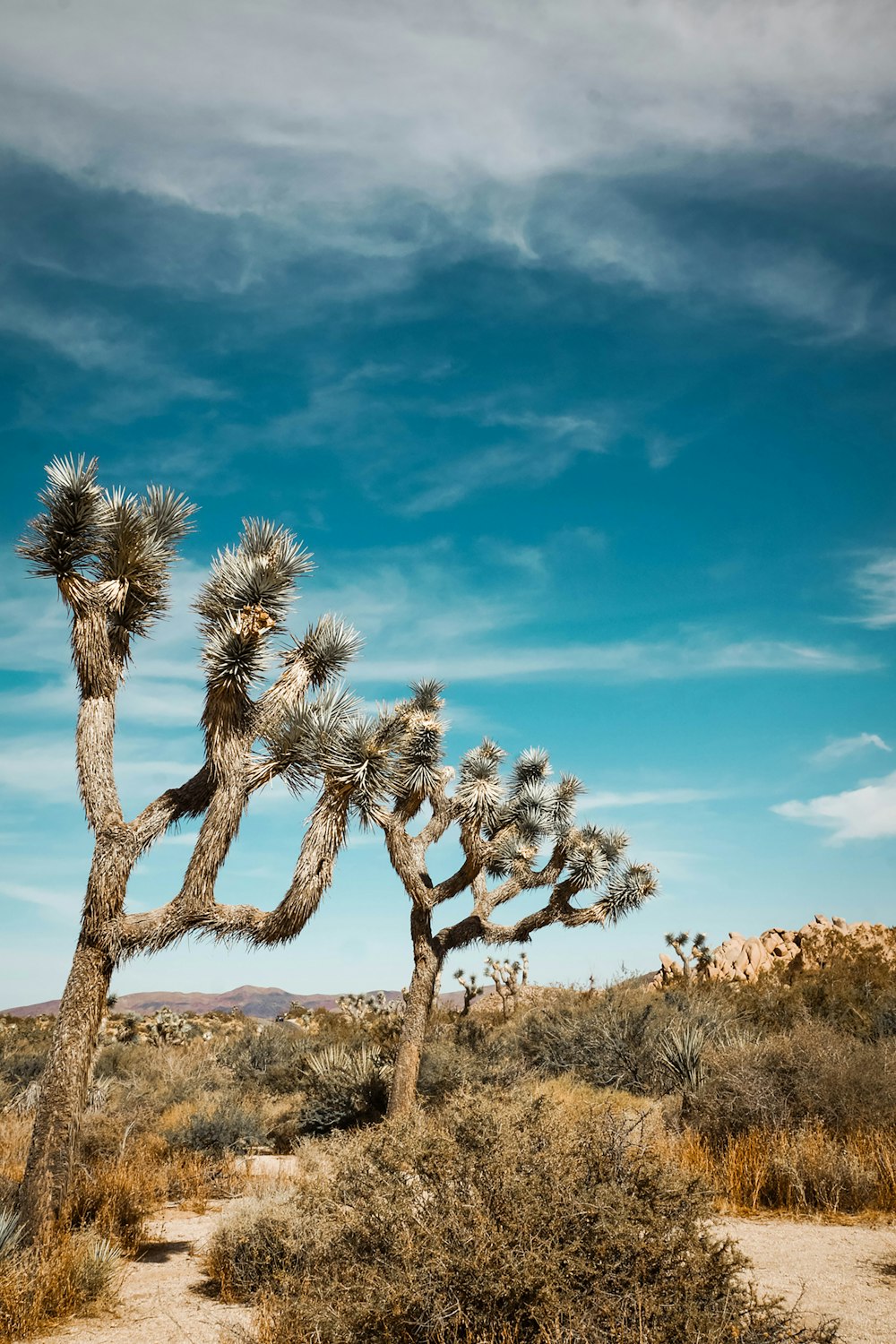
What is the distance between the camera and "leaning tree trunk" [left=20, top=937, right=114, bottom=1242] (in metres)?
7.05

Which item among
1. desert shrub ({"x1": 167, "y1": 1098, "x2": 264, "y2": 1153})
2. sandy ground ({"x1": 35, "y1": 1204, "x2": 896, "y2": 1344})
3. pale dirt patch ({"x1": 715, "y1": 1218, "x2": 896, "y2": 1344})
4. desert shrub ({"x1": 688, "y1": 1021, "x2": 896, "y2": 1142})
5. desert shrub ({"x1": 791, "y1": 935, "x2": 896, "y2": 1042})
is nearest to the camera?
pale dirt patch ({"x1": 715, "y1": 1218, "x2": 896, "y2": 1344})

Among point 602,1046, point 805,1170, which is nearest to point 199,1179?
point 602,1046

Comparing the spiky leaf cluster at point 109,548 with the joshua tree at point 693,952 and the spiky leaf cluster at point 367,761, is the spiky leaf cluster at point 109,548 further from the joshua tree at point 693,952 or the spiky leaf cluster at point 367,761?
the joshua tree at point 693,952

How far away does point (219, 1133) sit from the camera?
36.6 ft

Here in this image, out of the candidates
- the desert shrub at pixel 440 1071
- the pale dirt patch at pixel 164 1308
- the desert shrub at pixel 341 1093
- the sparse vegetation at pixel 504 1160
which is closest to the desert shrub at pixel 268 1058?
the sparse vegetation at pixel 504 1160

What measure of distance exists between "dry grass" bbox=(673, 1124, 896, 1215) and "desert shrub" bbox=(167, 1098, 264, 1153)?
18.8 ft

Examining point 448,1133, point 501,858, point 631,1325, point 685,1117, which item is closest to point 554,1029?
point 501,858

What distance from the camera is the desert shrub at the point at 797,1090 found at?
9.19 metres

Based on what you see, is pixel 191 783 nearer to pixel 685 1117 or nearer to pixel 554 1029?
pixel 685 1117

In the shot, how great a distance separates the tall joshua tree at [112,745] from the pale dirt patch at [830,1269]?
4988 mm

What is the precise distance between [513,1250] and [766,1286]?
10.3 feet

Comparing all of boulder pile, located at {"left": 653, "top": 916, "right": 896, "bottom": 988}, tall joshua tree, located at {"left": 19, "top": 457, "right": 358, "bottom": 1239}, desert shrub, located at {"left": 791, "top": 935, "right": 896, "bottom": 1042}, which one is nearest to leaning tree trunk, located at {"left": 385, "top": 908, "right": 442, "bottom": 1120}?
tall joshua tree, located at {"left": 19, "top": 457, "right": 358, "bottom": 1239}

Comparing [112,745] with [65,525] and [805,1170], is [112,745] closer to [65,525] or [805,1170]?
[65,525]

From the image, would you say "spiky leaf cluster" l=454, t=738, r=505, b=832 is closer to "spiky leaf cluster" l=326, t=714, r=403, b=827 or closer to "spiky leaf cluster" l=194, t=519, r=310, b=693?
"spiky leaf cluster" l=326, t=714, r=403, b=827
